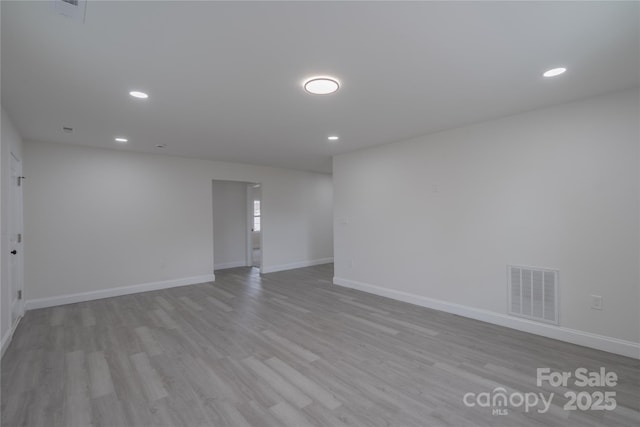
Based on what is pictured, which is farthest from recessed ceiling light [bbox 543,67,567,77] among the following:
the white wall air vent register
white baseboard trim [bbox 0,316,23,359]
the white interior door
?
the white interior door

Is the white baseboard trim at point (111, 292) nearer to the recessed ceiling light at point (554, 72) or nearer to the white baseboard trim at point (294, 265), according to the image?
the white baseboard trim at point (294, 265)

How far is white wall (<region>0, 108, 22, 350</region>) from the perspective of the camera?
2865mm

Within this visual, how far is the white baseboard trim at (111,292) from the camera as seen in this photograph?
14.2 ft

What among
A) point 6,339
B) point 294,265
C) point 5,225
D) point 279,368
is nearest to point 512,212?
point 279,368

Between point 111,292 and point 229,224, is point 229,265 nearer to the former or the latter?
point 229,224

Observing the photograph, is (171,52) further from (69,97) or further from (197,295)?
(197,295)

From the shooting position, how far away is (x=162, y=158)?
542 centimetres

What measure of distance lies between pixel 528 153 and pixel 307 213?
5.05 meters

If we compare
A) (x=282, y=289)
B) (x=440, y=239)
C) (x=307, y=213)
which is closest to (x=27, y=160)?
(x=282, y=289)

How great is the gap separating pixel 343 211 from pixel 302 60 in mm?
3587

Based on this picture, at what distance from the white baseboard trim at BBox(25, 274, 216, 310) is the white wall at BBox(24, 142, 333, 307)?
29 mm

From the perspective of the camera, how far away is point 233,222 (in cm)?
761

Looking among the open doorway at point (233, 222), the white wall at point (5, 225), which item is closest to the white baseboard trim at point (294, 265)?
the open doorway at point (233, 222)

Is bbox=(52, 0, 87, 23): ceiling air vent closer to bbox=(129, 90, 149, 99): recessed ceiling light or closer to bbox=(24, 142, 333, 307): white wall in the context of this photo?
bbox=(129, 90, 149, 99): recessed ceiling light
